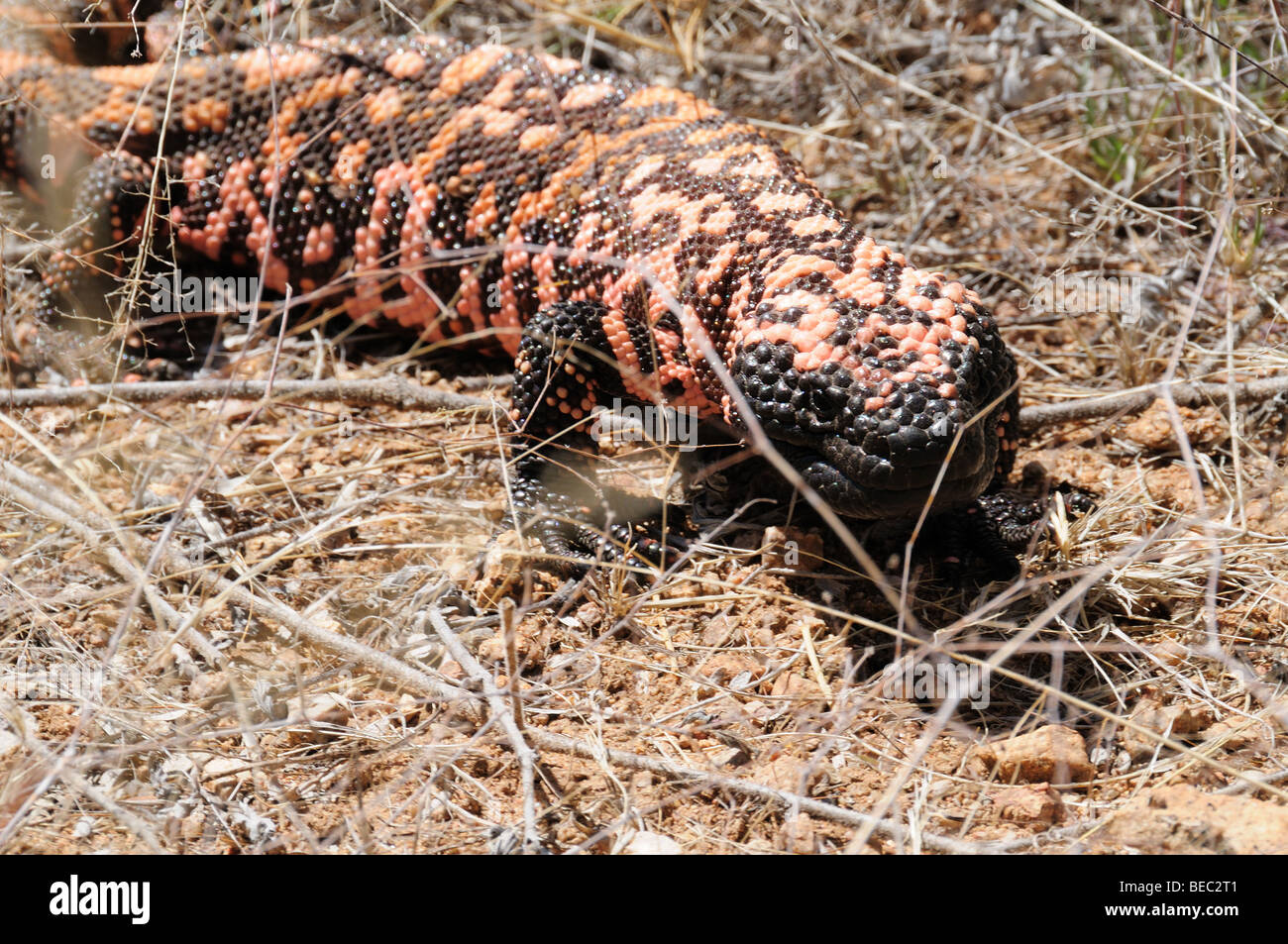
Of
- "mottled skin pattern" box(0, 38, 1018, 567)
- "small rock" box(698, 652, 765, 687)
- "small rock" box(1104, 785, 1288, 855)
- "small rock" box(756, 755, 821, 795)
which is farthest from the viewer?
"small rock" box(698, 652, 765, 687)

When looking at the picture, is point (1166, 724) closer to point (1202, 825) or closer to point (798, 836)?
point (1202, 825)

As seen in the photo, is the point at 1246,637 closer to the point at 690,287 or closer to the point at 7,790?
the point at 690,287

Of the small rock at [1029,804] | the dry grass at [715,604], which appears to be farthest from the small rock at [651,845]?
the small rock at [1029,804]

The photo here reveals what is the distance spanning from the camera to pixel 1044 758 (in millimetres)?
Result: 2025

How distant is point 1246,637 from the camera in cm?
236

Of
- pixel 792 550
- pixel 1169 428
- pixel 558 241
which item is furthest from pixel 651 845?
pixel 1169 428

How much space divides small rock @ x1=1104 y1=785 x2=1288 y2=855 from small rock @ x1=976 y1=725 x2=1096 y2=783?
0.14 m

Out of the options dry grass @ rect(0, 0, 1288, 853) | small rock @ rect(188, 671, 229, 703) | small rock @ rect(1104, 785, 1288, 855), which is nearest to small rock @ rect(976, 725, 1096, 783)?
dry grass @ rect(0, 0, 1288, 853)

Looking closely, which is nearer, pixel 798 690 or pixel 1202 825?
pixel 1202 825

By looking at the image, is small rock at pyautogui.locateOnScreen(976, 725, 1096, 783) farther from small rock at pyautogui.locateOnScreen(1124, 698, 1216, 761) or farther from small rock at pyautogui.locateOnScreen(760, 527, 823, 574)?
small rock at pyautogui.locateOnScreen(760, 527, 823, 574)

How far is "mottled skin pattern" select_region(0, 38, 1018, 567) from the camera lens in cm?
224

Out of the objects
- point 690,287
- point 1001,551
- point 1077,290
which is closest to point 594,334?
point 690,287

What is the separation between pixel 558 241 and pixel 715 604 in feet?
3.58

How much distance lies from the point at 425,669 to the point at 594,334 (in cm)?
95
